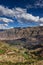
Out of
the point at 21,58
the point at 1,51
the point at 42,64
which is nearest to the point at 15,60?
the point at 21,58

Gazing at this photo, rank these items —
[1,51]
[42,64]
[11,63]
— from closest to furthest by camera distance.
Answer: [42,64] → [11,63] → [1,51]

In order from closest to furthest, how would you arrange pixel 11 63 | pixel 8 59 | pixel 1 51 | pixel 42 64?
pixel 42 64, pixel 11 63, pixel 8 59, pixel 1 51

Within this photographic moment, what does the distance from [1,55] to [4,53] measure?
1413mm

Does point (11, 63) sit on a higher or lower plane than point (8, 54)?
lower

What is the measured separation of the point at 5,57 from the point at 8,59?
1128 mm

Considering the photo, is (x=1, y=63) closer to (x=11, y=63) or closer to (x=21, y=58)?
(x=11, y=63)

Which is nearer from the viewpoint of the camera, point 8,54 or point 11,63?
point 11,63

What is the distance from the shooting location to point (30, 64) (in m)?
40.7

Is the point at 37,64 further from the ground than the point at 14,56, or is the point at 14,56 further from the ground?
the point at 14,56

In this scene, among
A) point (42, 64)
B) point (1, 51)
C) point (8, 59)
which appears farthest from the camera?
point (1, 51)

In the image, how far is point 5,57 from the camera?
47.0 metres

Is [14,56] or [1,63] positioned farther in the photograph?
[14,56]

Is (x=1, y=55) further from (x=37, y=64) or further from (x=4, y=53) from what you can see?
(x=37, y=64)

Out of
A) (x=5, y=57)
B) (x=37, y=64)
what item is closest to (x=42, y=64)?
(x=37, y=64)
